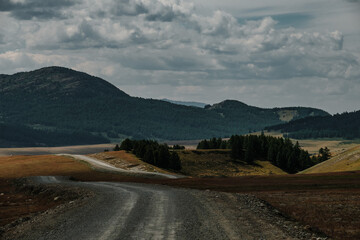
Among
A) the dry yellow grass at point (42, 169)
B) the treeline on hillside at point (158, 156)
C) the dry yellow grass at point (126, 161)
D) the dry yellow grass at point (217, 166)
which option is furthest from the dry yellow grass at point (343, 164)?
the dry yellow grass at point (42, 169)

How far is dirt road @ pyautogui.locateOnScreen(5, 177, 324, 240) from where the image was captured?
22.2 m

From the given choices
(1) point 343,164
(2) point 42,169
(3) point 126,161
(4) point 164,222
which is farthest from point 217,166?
(4) point 164,222

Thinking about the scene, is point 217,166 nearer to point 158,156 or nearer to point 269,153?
point 158,156

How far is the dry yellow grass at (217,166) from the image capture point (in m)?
150

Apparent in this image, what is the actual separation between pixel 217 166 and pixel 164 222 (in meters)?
139

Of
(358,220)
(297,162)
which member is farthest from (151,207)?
(297,162)

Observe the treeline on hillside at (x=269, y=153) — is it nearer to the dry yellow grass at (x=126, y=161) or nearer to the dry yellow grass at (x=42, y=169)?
the dry yellow grass at (x=126, y=161)

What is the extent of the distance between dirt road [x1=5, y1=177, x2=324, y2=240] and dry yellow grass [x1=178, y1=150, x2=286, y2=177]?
107511 mm

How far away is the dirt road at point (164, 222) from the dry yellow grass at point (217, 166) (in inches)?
4233

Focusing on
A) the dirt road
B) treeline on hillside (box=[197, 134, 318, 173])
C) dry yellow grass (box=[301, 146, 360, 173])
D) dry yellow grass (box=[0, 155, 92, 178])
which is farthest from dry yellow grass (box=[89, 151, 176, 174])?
the dirt road

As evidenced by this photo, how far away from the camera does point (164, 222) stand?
25516 millimetres

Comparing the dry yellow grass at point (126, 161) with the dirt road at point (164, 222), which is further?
the dry yellow grass at point (126, 161)

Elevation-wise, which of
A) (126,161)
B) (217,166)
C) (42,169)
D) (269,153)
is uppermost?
(269,153)

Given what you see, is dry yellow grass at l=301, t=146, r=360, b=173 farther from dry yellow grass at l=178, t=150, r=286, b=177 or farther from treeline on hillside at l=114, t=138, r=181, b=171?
treeline on hillside at l=114, t=138, r=181, b=171
